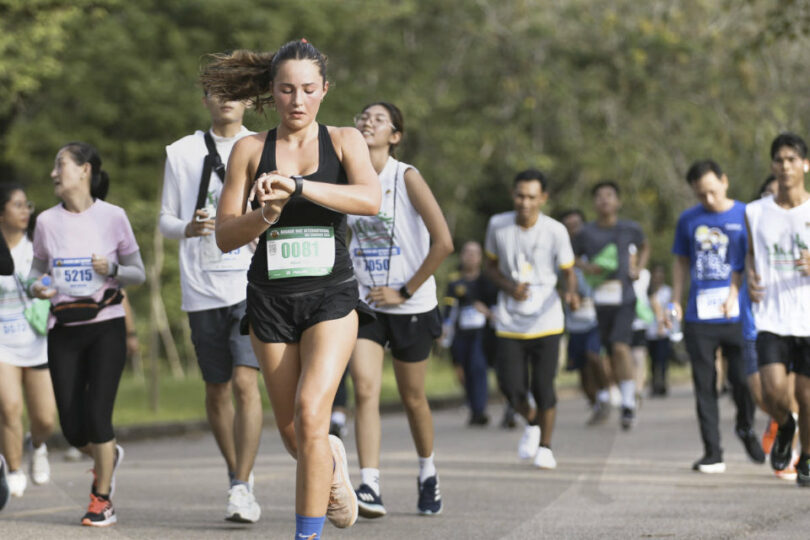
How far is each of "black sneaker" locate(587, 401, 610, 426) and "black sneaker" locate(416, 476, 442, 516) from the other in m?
7.20

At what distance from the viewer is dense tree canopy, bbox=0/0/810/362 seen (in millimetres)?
24438

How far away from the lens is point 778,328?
28.8 feet

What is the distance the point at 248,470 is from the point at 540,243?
13.4ft

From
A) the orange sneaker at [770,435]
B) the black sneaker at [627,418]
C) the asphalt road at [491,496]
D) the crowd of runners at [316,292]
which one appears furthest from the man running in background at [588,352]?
the orange sneaker at [770,435]

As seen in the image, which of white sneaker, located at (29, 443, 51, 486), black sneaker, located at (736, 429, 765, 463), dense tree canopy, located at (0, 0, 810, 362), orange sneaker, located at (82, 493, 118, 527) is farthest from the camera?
dense tree canopy, located at (0, 0, 810, 362)

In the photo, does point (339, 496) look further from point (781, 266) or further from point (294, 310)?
point (781, 266)

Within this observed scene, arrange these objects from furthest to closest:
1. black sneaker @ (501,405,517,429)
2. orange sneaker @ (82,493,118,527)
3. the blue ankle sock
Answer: black sneaker @ (501,405,517,429), orange sneaker @ (82,493,118,527), the blue ankle sock

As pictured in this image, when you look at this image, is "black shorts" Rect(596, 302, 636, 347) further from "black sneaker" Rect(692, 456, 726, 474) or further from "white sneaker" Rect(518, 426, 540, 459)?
"black sneaker" Rect(692, 456, 726, 474)

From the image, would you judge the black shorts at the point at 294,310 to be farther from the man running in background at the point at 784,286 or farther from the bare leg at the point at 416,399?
the man running in background at the point at 784,286

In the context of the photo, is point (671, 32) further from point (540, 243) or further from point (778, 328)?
point (778, 328)

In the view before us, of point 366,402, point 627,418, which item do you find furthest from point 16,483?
point 627,418

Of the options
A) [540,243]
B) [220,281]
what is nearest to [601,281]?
[540,243]

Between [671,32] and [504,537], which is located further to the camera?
[671,32]

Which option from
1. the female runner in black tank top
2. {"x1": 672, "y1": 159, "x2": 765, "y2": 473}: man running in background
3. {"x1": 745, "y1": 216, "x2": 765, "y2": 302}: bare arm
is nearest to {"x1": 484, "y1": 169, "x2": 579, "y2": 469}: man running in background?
{"x1": 672, "y1": 159, "x2": 765, "y2": 473}: man running in background
